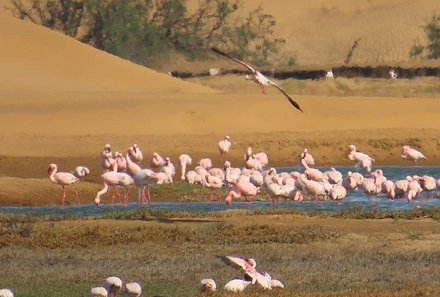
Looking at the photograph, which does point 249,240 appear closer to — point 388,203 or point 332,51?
point 388,203

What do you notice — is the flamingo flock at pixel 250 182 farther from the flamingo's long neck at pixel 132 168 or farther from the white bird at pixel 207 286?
the white bird at pixel 207 286

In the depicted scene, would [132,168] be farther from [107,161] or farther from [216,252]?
[216,252]

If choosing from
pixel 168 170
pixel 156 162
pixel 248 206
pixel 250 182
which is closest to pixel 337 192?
pixel 248 206

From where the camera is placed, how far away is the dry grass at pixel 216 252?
Answer: 13.8 metres

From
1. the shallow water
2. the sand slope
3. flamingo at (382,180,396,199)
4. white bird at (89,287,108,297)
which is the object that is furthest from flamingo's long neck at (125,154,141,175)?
the sand slope

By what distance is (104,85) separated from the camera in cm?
4900

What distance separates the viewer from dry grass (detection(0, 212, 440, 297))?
45.3ft

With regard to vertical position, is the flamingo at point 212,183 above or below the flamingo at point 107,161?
below

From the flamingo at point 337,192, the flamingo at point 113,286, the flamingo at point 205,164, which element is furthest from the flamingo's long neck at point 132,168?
the flamingo at point 113,286

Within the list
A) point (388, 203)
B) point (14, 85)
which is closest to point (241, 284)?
point (388, 203)

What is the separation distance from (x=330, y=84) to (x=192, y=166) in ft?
57.8

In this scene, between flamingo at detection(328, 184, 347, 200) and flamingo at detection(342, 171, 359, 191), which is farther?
flamingo at detection(342, 171, 359, 191)

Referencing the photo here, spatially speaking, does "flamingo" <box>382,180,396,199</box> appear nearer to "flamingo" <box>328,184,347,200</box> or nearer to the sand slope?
"flamingo" <box>328,184,347,200</box>

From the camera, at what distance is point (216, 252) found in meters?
16.4
